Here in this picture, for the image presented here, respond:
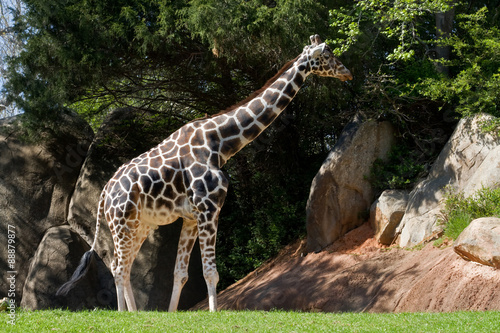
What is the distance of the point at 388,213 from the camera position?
11.1 m

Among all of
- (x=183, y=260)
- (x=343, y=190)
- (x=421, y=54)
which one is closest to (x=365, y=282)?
(x=343, y=190)

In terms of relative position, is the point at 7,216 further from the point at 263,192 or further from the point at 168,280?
the point at 263,192

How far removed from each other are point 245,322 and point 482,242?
152 inches

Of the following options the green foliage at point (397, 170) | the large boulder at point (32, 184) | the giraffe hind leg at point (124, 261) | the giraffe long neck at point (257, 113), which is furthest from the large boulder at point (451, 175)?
the large boulder at point (32, 184)

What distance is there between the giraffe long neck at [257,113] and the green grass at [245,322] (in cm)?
298

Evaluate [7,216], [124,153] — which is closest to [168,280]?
[124,153]

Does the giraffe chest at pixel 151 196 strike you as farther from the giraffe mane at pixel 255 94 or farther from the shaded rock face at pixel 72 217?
the shaded rock face at pixel 72 217

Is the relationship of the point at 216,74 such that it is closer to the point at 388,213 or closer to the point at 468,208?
the point at 388,213

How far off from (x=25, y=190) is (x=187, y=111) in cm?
479

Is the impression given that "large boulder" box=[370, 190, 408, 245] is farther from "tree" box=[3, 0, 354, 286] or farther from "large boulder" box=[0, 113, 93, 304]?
"large boulder" box=[0, 113, 93, 304]

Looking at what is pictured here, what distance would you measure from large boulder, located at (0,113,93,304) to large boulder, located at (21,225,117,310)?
688 mm

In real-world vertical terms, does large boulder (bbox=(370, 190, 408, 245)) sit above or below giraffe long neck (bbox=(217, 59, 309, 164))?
below

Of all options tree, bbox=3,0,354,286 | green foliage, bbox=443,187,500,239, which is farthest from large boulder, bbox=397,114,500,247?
tree, bbox=3,0,354,286

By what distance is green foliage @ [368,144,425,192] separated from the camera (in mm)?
11656
